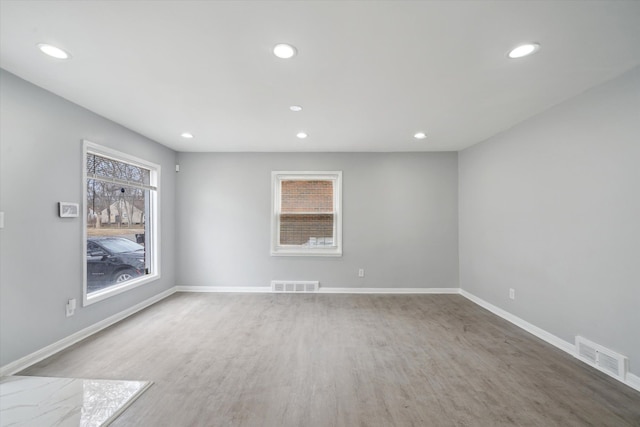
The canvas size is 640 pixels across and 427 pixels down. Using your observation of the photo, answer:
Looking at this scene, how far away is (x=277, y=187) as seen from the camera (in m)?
4.87

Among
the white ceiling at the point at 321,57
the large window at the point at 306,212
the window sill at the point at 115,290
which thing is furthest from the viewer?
the large window at the point at 306,212

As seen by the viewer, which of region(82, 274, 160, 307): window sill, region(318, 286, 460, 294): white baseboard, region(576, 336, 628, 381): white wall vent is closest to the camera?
region(576, 336, 628, 381): white wall vent

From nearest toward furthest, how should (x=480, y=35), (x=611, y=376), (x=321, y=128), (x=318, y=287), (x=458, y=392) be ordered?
1. (x=480, y=35)
2. (x=458, y=392)
3. (x=611, y=376)
4. (x=321, y=128)
5. (x=318, y=287)

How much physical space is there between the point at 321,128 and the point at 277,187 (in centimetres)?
169

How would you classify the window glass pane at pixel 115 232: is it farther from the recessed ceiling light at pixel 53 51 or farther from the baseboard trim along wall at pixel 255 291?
the recessed ceiling light at pixel 53 51

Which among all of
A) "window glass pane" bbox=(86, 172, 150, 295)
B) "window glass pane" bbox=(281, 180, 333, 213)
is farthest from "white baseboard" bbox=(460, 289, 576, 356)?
"window glass pane" bbox=(86, 172, 150, 295)

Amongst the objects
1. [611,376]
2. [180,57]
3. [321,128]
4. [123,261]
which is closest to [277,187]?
[321,128]

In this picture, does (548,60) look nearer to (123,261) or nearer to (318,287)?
(318,287)

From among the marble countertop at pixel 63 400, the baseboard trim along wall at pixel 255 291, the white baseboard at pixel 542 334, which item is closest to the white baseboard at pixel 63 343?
the baseboard trim along wall at pixel 255 291

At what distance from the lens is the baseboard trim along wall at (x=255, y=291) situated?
229cm

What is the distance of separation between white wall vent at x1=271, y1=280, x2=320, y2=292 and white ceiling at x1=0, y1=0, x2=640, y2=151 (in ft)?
9.04

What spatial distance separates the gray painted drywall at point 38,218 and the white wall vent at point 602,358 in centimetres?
505

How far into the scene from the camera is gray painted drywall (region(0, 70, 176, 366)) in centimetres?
223

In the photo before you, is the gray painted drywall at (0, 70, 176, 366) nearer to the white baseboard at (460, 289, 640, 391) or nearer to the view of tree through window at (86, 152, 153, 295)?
the view of tree through window at (86, 152, 153, 295)
